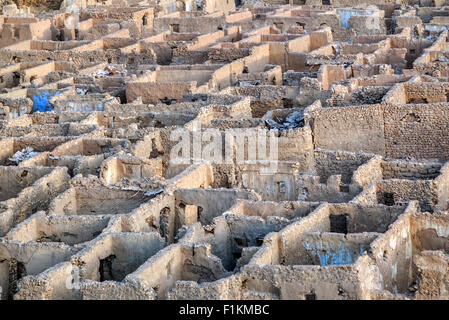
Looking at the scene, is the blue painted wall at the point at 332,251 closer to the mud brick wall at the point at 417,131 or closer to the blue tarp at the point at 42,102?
the mud brick wall at the point at 417,131

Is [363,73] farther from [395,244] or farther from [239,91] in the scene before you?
[395,244]

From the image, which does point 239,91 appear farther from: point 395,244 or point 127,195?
point 395,244

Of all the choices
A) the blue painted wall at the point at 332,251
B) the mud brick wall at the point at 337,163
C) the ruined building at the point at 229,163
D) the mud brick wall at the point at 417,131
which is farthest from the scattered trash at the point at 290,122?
the blue painted wall at the point at 332,251

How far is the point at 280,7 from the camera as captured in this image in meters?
51.8

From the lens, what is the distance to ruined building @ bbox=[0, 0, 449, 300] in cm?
2114

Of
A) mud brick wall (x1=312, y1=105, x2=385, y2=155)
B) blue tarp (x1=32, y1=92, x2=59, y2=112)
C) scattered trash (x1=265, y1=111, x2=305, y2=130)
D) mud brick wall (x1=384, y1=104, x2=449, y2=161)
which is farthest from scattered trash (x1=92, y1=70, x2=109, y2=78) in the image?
mud brick wall (x1=384, y1=104, x2=449, y2=161)

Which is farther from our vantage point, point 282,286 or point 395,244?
point 395,244

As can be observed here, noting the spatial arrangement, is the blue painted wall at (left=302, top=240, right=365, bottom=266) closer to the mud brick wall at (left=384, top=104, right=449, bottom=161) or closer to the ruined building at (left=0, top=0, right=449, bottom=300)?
the ruined building at (left=0, top=0, right=449, bottom=300)

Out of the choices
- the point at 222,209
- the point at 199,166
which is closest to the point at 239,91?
the point at 199,166

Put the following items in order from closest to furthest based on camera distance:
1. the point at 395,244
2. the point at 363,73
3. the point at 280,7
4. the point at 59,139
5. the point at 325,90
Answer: the point at 395,244 → the point at 59,139 → the point at 325,90 → the point at 363,73 → the point at 280,7

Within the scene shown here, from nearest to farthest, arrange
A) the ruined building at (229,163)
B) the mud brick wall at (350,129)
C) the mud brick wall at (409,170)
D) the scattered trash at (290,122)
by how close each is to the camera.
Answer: the ruined building at (229,163) < the mud brick wall at (409,170) < the mud brick wall at (350,129) < the scattered trash at (290,122)

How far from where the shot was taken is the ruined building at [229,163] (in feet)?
69.4
